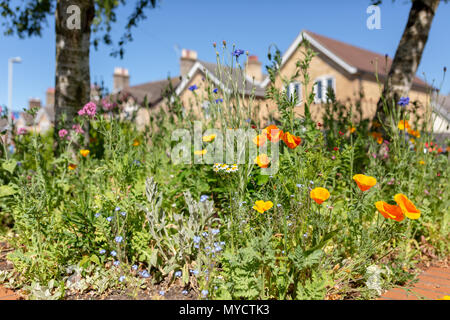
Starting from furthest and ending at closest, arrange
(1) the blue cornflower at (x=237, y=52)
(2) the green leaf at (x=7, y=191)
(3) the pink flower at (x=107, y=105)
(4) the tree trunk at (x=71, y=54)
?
(3) the pink flower at (x=107, y=105) < (4) the tree trunk at (x=71, y=54) < (2) the green leaf at (x=7, y=191) < (1) the blue cornflower at (x=237, y=52)

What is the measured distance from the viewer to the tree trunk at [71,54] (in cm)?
426

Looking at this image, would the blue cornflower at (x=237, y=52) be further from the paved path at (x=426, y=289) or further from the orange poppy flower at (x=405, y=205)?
the paved path at (x=426, y=289)

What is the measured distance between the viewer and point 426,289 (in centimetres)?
229

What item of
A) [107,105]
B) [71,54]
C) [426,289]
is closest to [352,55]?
[107,105]

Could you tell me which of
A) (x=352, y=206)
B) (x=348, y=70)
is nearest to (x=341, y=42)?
(x=348, y=70)

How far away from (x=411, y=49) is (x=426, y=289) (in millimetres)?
3613

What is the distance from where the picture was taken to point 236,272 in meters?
1.80

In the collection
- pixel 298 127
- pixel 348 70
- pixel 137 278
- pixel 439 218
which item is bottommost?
pixel 137 278

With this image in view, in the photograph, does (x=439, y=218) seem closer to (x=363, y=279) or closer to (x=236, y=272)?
(x=363, y=279)

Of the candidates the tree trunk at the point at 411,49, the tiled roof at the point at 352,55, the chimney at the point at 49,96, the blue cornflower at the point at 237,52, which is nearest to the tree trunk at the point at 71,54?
the blue cornflower at the point at 237,52

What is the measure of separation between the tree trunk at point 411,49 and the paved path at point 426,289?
255 centimetres

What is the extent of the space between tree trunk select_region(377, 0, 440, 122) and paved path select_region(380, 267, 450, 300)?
2.55 meters
